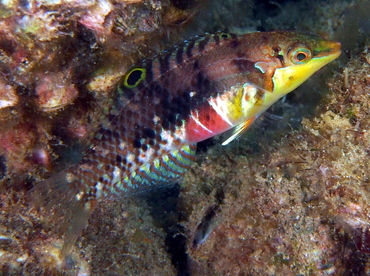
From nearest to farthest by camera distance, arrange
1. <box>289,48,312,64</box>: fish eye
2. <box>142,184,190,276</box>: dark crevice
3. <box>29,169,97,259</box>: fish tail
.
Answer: <box>289,48,312,64</box>: fish eye
<box>29,169,97,259</box>: fish tail
<box>142,184,190,276</box>: dark crevice

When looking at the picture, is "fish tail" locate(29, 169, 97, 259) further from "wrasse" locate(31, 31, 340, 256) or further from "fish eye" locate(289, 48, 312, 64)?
"fish eye" locate(289, 48, 312, 64)

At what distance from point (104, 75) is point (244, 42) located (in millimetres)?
1573

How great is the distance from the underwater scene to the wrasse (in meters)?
0.01

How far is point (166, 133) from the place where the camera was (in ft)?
9.18

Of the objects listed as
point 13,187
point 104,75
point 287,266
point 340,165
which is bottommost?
point 287,266

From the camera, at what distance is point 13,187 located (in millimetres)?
3193

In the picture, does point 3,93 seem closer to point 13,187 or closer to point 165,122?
point 13,187

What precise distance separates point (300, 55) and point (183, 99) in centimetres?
119

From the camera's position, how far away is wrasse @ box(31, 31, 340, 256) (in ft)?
8.57

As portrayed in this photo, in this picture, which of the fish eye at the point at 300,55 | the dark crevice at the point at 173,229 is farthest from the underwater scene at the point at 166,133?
the dark crevice at the point at 173,229

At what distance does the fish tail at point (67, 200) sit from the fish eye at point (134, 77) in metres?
1.08

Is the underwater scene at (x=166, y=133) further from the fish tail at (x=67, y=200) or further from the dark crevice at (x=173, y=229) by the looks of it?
the dark crevice at (x=173, y=229)

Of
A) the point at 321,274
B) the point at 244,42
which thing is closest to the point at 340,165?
the point at 321,274

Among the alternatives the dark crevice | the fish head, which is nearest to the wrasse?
the fish head
